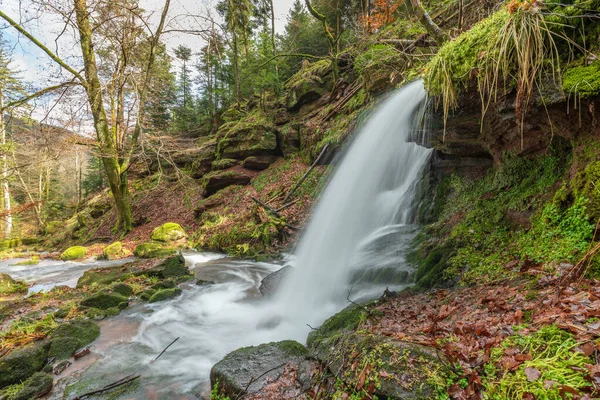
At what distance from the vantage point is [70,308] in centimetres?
537

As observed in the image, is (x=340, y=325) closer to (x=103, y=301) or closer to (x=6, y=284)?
(x=103, y=301)

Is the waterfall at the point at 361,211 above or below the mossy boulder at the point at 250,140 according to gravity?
below

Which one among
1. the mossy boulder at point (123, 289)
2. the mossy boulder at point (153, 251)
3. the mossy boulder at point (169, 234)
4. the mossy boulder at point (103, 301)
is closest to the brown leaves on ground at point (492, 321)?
the mossy boulder at point (103, 301)

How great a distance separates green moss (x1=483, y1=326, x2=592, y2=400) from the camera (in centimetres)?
138

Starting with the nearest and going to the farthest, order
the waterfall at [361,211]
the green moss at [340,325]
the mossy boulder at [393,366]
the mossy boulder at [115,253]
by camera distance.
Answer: the mossy boulder at [393,366], the green moss at [340,325], the waterfall at [361,211], the mossy boulder at [115,253]

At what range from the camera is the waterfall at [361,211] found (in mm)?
5574

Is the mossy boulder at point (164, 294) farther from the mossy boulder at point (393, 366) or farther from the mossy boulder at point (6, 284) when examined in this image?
the mossy boulder at point (393, 366)

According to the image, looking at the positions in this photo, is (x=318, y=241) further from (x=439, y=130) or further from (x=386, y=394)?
(x=386, y=394)

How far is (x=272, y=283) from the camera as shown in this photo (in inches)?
256

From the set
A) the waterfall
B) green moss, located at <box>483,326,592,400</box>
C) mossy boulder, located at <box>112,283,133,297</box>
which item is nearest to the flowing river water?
the waterfall

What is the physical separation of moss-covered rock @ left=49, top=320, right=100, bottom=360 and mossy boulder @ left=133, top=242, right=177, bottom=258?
538 cm

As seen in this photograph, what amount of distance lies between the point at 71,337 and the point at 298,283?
4117 mm

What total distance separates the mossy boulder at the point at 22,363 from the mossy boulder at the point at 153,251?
6227mm

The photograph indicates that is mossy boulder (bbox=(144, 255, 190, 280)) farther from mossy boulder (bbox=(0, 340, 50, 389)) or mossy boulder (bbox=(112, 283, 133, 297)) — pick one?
mossy boulder (bbox=(0, 340, 50, 389))
